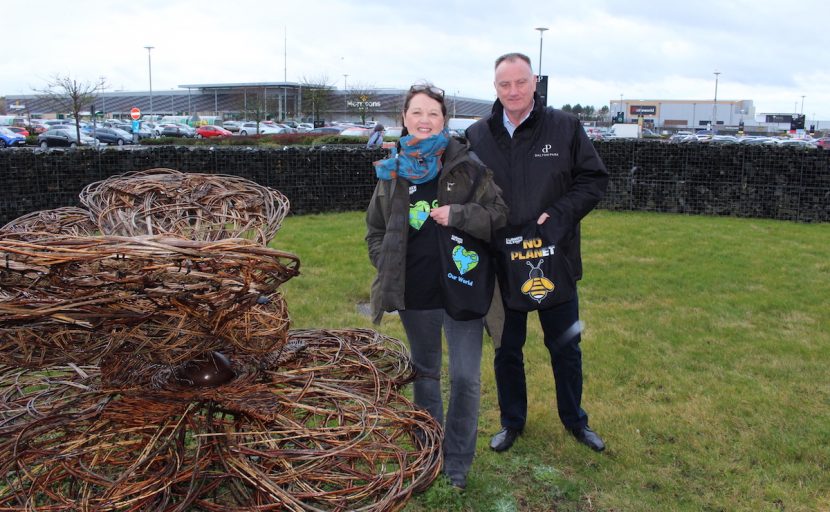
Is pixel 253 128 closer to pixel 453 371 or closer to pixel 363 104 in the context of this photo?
pixel 363 104

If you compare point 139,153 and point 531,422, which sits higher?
point 139,153

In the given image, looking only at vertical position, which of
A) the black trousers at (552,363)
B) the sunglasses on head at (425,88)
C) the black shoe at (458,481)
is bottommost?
the black shoe at (458,481)

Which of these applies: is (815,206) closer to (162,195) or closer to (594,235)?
(594,235)

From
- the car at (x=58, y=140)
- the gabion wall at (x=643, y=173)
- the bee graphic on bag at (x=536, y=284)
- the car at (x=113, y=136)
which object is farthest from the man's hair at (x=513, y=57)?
the car at (x=113, y=136)

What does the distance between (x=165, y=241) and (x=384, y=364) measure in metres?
1.52

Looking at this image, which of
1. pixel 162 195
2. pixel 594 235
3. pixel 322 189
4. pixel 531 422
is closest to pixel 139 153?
pixel 322 189

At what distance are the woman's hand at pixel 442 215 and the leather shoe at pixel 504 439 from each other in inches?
58.2

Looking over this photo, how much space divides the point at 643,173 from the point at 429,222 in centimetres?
1010

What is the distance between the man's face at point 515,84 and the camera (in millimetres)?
3529

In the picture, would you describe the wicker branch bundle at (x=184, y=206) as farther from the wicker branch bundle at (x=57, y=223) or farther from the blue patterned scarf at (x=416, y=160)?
the blue patterned scarf at (x=416, y=160)

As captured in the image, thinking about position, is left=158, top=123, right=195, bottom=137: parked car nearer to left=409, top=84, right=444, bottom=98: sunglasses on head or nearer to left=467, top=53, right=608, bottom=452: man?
left=467, top=53, right=608, bottom=452: man

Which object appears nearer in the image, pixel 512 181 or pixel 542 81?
pixel 512 181

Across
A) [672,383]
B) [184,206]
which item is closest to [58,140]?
[184,206]

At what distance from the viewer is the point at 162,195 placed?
382 cm
